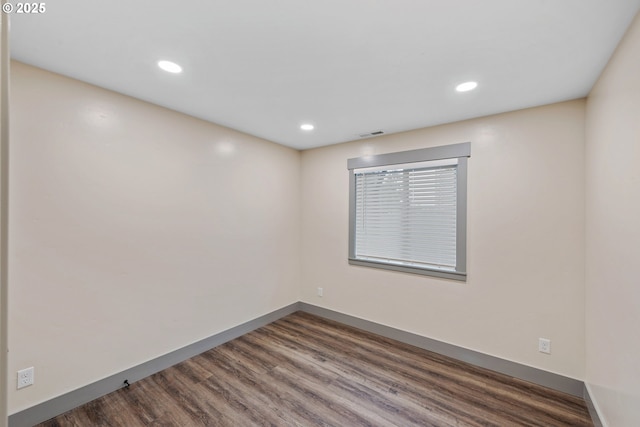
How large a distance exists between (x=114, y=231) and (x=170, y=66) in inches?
53.5

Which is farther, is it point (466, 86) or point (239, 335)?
point (239, 335)

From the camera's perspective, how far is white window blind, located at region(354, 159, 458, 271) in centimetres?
279

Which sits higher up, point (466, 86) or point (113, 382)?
point (466, 86)

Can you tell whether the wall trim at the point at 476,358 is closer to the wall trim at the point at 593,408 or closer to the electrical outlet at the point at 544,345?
the wall trim at the point at 593,408

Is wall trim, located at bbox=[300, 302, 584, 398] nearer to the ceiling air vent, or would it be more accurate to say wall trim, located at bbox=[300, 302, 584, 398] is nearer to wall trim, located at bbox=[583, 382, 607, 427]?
wall trim, located at bbox=[583, 382, 607, 427]

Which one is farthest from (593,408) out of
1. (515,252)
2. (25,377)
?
(25,377)

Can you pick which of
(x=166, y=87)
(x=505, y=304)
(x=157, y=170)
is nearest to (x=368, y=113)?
(x=166, y=87)

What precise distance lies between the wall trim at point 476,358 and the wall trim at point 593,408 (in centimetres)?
6

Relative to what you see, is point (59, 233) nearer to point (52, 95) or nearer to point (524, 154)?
→ point (52, 95)

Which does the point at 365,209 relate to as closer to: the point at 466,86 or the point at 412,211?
the point at 412,211

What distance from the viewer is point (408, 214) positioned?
10.0ft

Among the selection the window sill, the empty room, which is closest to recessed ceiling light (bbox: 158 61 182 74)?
the empty room

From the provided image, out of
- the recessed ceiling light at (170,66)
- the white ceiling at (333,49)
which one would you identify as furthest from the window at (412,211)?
the recessed ceiling light at (170,66)

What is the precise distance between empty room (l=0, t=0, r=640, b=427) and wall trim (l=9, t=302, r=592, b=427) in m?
0.01
